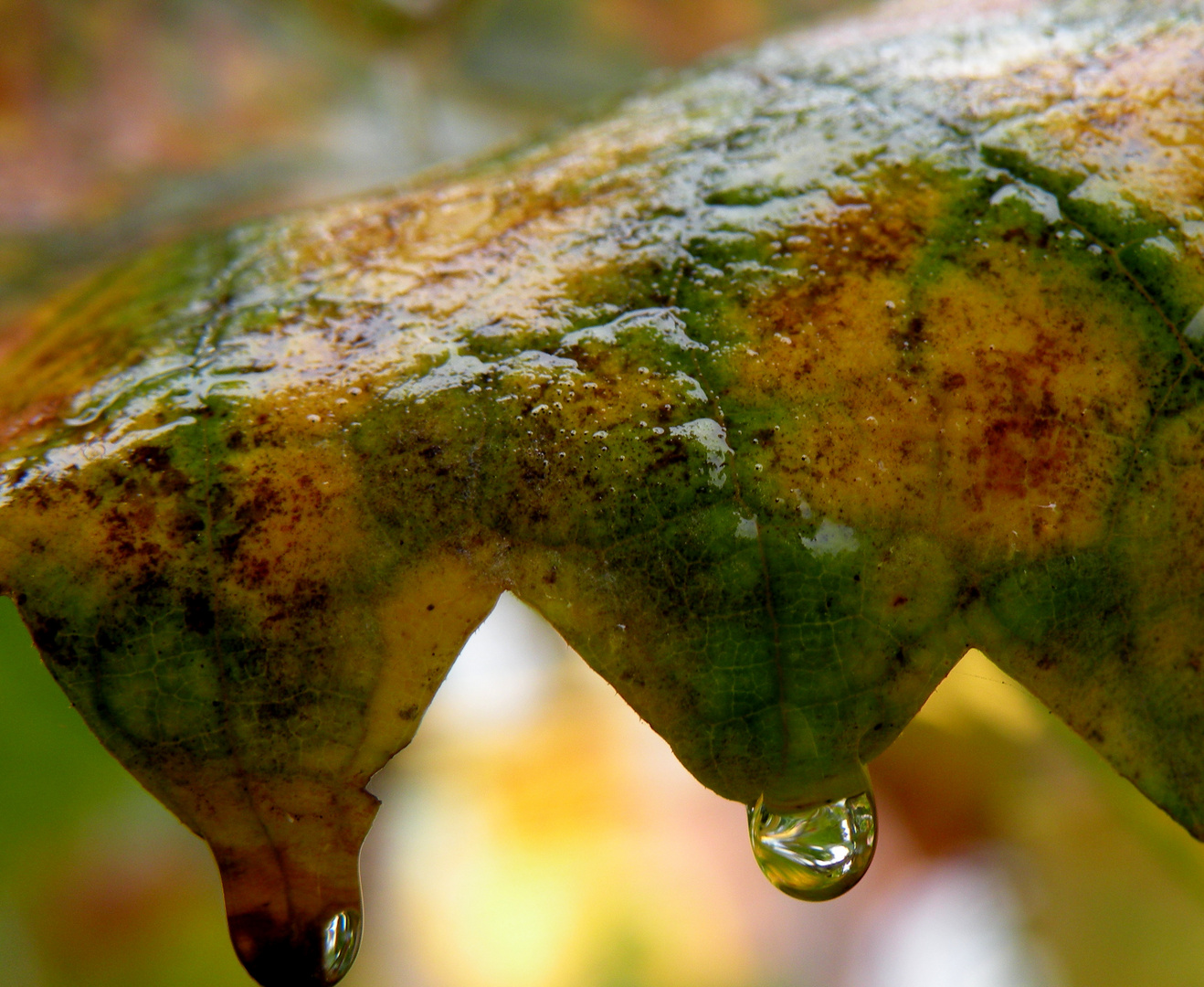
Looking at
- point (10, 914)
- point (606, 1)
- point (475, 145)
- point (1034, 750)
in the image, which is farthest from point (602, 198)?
point (1034, 750)

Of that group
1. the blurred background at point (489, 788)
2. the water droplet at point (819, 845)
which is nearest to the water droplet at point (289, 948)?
the water droplet at point (819, 845)

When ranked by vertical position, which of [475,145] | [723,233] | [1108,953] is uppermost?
[723,233]

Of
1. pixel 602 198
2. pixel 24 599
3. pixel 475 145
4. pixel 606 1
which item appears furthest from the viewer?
pixel 606 1

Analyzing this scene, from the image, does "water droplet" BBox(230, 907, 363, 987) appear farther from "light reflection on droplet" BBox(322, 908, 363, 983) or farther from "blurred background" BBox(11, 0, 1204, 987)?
"blurred background" BBox(11, 0, 1204, 987)

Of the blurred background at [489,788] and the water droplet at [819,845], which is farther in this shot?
the blurred background at [489,788]

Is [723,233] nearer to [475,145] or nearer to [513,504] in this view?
[513,504]

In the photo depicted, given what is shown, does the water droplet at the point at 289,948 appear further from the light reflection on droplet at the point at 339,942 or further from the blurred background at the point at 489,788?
the blurred background at the point at 489,788

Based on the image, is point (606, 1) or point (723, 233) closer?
point (723, 233)
